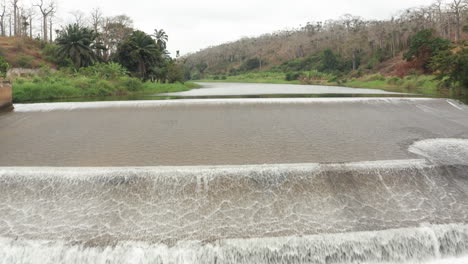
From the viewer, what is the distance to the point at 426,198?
14.6 feet

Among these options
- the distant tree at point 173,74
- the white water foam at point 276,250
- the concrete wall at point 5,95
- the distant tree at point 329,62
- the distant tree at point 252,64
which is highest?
the distant tree at point 252,64

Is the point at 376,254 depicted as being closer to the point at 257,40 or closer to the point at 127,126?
the point at 127,126

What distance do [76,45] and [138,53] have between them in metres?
6.10

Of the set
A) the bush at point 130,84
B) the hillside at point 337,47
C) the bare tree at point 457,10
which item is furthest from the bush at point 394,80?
the bush at point 130,84

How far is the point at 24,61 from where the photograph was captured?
3309cm

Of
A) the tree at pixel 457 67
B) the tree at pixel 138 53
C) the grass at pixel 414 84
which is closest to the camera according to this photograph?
the tree at pixel 457 67

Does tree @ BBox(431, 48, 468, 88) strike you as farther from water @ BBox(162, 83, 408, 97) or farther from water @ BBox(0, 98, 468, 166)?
water @ BBox(0, 98, 468, 166)

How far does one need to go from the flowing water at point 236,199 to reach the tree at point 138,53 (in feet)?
85.1

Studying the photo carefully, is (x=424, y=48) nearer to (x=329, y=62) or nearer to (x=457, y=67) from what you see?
(x=457, y=67)

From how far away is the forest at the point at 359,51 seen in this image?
28905 mm

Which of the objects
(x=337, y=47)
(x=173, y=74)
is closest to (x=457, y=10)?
(x=337, y=47)

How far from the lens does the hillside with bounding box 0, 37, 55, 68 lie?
1297 inches

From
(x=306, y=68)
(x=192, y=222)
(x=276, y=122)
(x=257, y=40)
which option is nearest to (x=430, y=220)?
(x=192, y=222)

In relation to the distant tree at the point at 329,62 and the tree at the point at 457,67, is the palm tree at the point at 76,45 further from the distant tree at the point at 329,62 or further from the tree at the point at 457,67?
the distant tree at the point at 329,62
